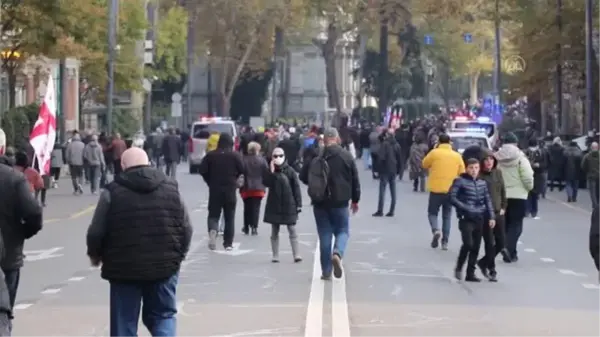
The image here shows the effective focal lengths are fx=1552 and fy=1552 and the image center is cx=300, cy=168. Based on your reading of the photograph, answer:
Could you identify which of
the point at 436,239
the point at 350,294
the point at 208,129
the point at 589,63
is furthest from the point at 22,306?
the point at 208,129

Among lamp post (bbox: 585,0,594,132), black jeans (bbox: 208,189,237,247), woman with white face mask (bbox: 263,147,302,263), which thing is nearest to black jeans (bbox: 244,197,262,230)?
black jeans (bbox: 208,189,237,247)

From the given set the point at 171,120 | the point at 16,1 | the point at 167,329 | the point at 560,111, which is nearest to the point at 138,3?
the point at 560,111

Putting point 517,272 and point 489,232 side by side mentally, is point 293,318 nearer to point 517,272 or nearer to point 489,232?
point 489,232

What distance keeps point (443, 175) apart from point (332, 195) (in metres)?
5.76

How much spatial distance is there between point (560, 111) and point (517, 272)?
119 ft

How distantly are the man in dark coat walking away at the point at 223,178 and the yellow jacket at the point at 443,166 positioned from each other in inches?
114

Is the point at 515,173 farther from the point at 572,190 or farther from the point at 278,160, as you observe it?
the point at 572,190

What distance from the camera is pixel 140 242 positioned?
976 cm

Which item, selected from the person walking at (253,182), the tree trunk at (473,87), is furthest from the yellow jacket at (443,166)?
the tree trunk at (473,87)

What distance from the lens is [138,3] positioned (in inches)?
2292

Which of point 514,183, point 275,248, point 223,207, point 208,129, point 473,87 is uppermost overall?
point 473,87

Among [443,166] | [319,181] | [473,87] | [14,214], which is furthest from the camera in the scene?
[473,87]

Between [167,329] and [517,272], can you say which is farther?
[517,272]

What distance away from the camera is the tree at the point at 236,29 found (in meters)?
Result: 81.8
